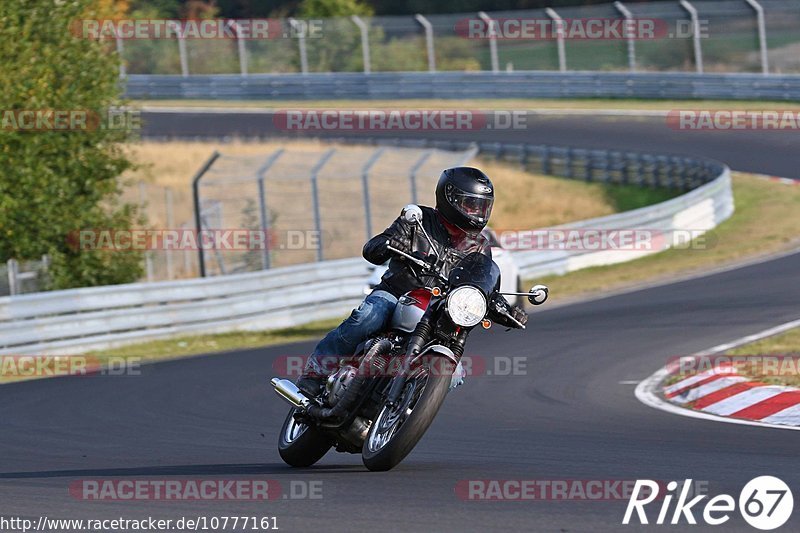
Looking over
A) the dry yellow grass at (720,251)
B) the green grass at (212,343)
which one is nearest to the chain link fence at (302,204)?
the green grass at (212,343)

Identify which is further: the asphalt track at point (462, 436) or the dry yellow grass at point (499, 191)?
the dry yellow grass at point (499, 191)

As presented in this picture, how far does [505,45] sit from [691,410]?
3470 cm

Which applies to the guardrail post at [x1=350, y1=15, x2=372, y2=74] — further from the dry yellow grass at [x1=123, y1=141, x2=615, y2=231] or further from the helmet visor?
the helmet visor

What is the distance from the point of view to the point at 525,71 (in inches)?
1737

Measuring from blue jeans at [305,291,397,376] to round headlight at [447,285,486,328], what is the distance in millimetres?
763

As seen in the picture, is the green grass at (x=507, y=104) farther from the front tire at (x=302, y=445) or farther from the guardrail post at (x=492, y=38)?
the front tire at (x=302, y=445)

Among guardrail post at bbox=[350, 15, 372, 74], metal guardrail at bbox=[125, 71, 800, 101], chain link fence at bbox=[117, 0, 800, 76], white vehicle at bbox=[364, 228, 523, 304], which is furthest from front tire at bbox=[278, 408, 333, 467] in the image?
A: guardrail post at bbox=[350, 15, 372, 74]

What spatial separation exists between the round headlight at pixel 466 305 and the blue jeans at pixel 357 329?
763 millimetres

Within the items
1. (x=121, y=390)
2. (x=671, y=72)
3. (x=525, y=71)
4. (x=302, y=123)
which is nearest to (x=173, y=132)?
(x=302, y=123)

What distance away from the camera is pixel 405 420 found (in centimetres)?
725

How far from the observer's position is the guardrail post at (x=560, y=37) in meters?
42.7

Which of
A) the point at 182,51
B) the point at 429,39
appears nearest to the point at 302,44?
the point at 429,39

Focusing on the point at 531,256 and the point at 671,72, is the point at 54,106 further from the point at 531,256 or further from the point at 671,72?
the point at 671,72

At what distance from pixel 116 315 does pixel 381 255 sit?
38.2 ft
